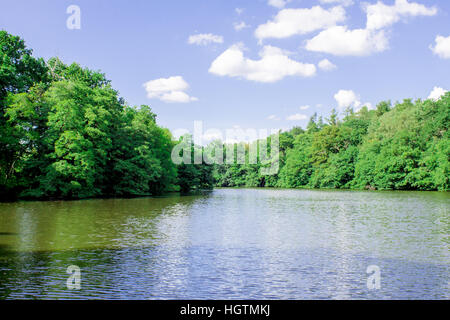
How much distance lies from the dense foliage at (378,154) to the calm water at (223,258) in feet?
163

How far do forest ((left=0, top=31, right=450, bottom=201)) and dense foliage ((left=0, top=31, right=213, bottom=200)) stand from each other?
110mm

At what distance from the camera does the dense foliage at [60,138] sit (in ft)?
134

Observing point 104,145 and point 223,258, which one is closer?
point 223,258

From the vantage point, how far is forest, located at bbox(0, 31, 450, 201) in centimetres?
4203

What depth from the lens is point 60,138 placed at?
139 feet

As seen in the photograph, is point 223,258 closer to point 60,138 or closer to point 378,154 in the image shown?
point 60,138

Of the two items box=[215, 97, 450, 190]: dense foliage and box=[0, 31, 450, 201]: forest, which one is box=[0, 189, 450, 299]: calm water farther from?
box=[215, 97, 450, 190]: dense foliage

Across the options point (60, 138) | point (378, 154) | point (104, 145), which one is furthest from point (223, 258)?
point (378, 154)

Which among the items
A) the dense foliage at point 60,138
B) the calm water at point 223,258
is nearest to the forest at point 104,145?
the dense foliage at point 60,138

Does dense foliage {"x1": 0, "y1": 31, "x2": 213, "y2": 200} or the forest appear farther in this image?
the forest

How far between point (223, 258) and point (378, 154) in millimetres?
72683

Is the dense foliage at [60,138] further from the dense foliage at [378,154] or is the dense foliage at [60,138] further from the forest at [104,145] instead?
the dense foliage at [378,154]

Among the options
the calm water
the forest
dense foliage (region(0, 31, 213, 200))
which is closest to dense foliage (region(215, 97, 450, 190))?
the forest
